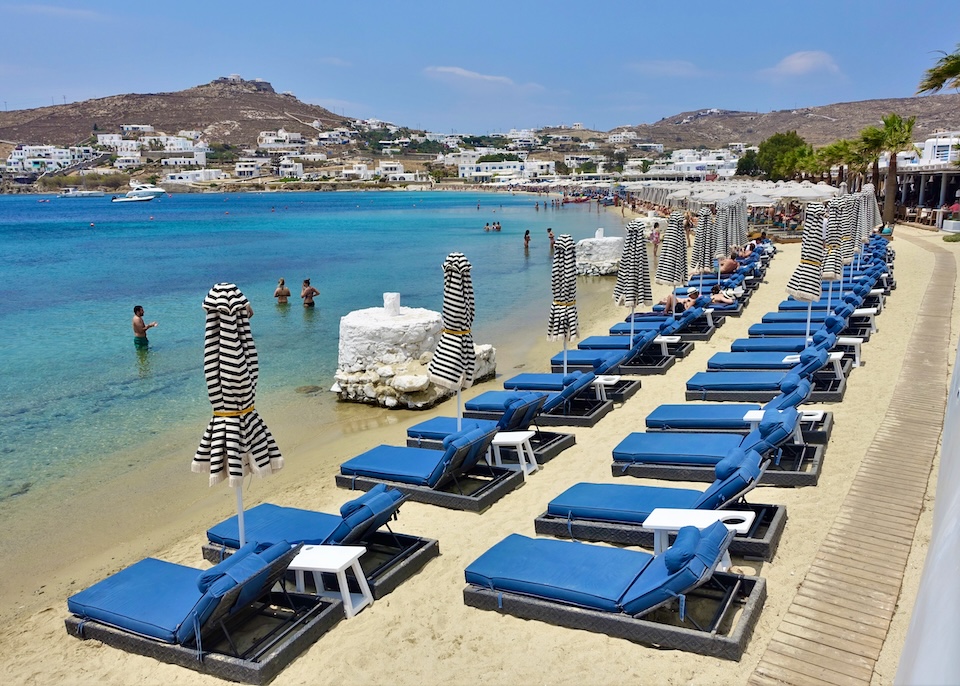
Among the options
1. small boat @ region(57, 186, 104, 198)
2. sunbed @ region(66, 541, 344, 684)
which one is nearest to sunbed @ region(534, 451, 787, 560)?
sunbed @ region(66, 541, 344, 684)

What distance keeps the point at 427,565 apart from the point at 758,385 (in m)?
6.09

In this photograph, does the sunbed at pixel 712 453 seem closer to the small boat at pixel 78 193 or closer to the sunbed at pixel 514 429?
the sunbed at pixel 514 429

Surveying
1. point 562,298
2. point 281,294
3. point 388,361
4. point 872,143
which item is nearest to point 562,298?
point 562,298

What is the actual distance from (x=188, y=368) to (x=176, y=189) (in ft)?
524

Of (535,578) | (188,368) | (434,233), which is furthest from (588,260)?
(434,233)

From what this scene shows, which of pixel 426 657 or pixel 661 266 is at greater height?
pixel 661 266

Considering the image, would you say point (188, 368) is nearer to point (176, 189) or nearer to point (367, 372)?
point (367, 372)

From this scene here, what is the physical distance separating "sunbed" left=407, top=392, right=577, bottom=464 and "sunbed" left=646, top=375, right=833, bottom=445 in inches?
48.8

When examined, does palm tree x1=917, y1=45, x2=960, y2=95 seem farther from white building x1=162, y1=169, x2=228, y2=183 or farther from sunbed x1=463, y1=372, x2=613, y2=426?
white building x1=162, y1=169, x2=228, y2=183

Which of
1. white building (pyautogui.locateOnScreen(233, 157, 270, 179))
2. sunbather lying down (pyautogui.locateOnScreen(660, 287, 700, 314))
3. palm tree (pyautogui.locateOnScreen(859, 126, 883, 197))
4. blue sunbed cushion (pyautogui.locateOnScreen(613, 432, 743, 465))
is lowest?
blue sunbed cushion (pyautogui.locateOnScreen(613, 432, 743, 465))

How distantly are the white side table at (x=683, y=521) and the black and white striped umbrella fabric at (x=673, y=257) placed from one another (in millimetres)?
11271

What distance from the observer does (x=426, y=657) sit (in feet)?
16.2

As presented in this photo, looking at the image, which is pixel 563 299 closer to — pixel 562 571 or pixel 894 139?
pixel 562 571

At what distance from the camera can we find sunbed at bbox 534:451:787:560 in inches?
230
